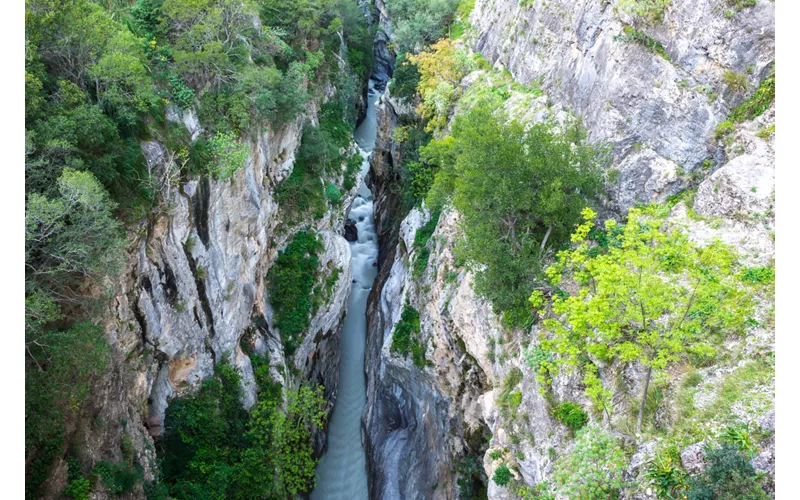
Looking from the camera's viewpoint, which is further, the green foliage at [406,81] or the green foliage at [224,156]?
the green foliage at [406,81]

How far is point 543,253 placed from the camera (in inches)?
668

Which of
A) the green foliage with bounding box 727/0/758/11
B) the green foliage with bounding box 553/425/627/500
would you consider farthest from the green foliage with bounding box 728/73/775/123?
the green foliage with bounding box 553/425/627/500

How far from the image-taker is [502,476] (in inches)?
619

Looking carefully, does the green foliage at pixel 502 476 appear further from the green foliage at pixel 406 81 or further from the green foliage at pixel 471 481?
the green foliage at pixel 406 81

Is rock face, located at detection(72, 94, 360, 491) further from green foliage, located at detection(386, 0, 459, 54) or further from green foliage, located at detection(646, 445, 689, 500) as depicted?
green foliage, located at detection(646, 445, 689, 500)

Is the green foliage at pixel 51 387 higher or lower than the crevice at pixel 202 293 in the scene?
lower

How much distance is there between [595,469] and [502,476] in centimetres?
631

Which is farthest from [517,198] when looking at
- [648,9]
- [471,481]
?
[471,481]

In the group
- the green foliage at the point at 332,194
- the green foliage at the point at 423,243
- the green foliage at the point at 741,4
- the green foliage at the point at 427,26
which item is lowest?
the green foliage at the point at 423,243

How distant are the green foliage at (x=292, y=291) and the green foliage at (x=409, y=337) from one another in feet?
18.4

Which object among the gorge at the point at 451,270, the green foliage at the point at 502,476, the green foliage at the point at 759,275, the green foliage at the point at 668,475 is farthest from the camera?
the green foliage at the point at 502,476

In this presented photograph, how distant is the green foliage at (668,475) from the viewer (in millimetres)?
9508

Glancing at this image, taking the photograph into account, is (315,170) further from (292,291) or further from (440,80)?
(440,80)

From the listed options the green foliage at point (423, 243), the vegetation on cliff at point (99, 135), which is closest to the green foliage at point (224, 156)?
the vegetation on cliff at point (99, 135)
